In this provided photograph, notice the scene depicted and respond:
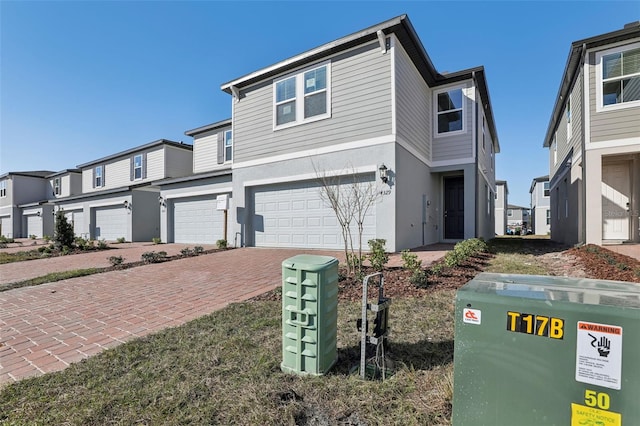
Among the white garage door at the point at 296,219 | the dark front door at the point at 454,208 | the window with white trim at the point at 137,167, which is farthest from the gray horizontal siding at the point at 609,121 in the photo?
the window with white trim at the point at 137,167

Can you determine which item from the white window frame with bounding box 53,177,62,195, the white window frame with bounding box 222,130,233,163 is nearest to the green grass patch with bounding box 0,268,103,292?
the white window frame with bounding box 222,130,233,163

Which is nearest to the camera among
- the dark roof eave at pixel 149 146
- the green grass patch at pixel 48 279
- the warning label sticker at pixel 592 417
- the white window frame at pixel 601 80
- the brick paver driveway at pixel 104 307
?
the warning label sticker at pixel 592 417

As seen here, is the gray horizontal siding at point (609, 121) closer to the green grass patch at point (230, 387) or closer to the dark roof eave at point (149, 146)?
the green grass patch at point (230, 387)

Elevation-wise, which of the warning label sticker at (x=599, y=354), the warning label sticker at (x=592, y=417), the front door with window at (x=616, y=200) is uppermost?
the front door with window at (x=616, y=200)

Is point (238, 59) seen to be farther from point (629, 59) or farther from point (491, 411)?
point (491, 411)

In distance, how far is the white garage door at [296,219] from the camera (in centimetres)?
949

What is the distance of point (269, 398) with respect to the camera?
211cm

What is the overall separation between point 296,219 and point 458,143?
665cm

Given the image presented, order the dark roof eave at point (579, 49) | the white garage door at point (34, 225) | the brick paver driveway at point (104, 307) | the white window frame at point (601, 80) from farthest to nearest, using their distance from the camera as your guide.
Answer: the white garage door at point (34, 225) → the white window frame at point (601, 80) → the dark roof eave at point (579, 49) → the brick paver driveway at point (104, 307)

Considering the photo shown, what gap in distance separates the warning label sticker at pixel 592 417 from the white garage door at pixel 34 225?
36.6m

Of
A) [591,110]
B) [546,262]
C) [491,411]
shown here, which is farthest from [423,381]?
[591,110]

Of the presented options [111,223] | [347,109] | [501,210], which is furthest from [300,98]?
[501,210]

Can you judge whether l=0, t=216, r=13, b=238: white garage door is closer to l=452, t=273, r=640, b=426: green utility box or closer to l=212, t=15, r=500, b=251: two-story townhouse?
l=212, t=15, r=500, b=251: two-story townhouse

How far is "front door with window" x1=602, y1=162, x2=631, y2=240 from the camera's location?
9922 mm
